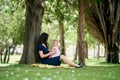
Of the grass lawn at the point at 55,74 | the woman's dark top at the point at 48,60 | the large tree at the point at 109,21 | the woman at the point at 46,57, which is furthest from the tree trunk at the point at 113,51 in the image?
the grass lawn at the point at 55,74

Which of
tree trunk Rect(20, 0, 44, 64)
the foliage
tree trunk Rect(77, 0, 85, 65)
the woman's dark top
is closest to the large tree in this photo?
the foliage

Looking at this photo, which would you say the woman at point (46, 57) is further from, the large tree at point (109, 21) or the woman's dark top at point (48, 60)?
the large tree at point (109, 21)

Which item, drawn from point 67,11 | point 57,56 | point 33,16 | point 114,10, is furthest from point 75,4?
point 57,56

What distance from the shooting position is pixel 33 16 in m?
19.9

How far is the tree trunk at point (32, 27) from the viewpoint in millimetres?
19533

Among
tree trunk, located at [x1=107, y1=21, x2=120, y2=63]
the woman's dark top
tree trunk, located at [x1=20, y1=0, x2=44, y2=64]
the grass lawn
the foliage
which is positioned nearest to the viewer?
the grass lawn

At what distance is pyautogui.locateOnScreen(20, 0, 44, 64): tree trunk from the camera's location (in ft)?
64.1

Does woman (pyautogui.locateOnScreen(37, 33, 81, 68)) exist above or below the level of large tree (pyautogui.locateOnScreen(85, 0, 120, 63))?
below

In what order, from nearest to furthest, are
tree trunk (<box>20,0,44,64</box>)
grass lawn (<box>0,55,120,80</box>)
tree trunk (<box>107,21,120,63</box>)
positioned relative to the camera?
grass lawn (<box>0,55,120,80</box>)
tree trunk (<box>20,0,44,64</box>)
tree trunk (<box>107,21,120,63</box>)

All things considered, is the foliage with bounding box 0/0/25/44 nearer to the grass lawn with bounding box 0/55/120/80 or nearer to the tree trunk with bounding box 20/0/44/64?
the tree trunk with bounding box 20/0/44/64

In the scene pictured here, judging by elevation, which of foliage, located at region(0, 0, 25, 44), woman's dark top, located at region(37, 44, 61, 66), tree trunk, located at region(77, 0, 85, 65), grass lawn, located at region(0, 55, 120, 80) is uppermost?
foliage, located at region(0, 0, 25, 44)

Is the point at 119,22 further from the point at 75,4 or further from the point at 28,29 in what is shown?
the point at 28,29

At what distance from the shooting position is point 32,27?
65.1 feet

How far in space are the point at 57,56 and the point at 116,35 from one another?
1525cm
